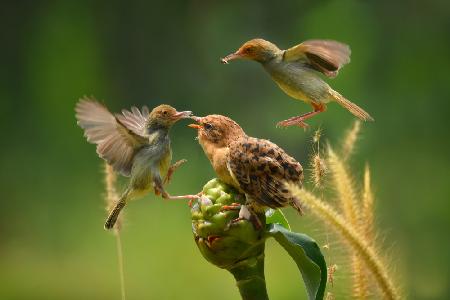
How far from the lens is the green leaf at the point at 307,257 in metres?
1.15

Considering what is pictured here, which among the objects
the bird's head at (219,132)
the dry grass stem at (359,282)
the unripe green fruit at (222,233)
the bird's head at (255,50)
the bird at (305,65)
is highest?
the bird's head at (255,50)

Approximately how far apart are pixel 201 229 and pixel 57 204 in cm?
269

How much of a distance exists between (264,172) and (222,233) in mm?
110

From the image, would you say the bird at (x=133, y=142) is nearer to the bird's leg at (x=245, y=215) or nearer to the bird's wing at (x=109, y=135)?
the bird's wing at (x=109, y=135)

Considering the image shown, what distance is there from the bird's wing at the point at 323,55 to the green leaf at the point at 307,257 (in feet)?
1.04

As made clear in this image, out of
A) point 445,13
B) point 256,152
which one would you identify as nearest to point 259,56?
point 256,152

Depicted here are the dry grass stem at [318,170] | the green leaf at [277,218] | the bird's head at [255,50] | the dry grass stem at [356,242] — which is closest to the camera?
the dry grass stem at [356,242]

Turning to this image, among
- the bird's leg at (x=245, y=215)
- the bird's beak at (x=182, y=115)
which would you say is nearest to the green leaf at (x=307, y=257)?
the bird's leg at (x=245, y=215)

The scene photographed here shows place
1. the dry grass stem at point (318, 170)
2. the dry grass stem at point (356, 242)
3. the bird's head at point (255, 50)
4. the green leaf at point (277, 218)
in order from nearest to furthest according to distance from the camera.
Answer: the dry grass stem at point (356, 242) < the dry grass stem at point (318, 170) < the green leaf at point (277, 218) < the bird's head at point (255, 50)

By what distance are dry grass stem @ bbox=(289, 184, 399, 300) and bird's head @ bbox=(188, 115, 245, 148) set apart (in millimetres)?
327

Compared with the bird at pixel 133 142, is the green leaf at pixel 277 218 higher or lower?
lower

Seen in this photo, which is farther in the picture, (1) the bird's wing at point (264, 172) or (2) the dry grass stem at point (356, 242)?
(1) the bird's wing at point (264, 172)

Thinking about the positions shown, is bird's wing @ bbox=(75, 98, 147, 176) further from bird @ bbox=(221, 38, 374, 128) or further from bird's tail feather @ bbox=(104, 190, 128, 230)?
bird @ bbox=(221, 38, 374, 128)

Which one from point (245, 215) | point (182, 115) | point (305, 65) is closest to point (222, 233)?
point (245, 215)
